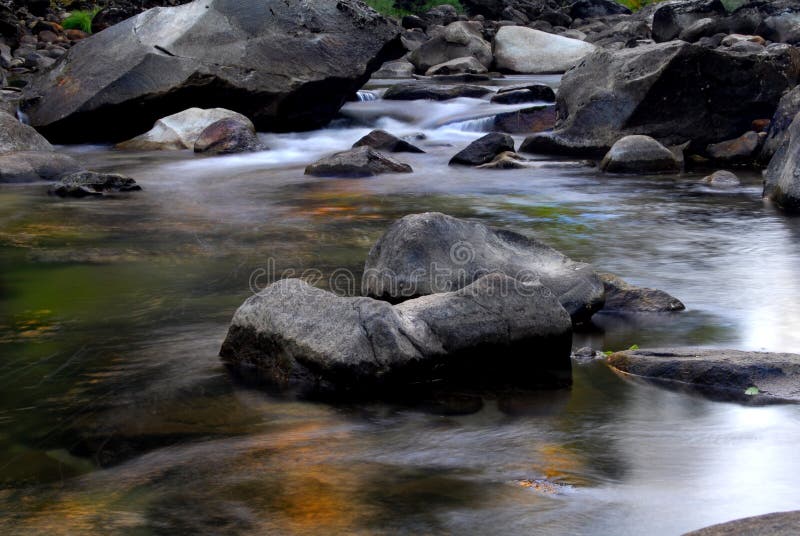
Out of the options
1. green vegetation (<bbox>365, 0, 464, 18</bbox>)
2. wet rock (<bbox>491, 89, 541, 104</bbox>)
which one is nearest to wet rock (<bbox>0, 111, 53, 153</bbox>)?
wet rock (<bbox>491, 89, 541, 104</bbox>)

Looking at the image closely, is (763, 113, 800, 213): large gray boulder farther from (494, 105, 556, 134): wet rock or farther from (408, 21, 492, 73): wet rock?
(408, 21, 492, 73): wet rock

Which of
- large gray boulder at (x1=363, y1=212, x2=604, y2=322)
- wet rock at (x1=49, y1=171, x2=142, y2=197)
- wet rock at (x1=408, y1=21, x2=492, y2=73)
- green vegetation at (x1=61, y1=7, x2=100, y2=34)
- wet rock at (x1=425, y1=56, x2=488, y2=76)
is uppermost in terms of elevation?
green vegetation at (x1=61, y1=7, x2=100, y2=34)

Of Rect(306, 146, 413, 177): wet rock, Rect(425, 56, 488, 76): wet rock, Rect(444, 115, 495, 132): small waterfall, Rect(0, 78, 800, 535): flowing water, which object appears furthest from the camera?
Rect(425, 56, 488, 76): wet rock

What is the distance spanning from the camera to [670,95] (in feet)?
40.2

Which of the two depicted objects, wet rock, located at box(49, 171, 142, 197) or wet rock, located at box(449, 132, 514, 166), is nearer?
wet rock, located at box(49, 171, 142, 197)

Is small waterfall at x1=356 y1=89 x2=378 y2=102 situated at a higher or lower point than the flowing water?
higher

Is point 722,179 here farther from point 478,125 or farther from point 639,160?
point 478,125

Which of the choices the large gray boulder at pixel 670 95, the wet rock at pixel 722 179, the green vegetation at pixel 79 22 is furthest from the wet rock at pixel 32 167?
the green vegetation at pixel 79 22

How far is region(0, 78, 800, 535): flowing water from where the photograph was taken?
3143 millimetres

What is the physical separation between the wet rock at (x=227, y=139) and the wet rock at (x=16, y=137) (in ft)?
6.33

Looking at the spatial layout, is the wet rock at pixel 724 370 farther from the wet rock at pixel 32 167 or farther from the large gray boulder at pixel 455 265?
the wet rock at pixel 32 167

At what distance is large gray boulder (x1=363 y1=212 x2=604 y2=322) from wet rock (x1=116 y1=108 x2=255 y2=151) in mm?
8491

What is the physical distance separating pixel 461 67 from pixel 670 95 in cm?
1111

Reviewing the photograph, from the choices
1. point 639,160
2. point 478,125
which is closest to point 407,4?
point 478,125
